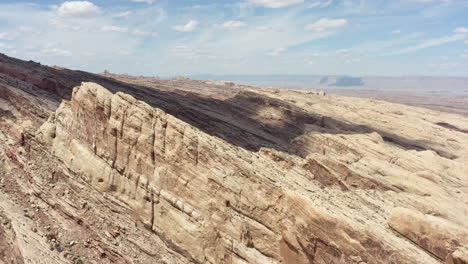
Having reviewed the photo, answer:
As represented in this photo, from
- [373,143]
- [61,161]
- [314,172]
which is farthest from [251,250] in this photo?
[373,143]

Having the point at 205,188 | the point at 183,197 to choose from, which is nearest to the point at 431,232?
the point at 205,188

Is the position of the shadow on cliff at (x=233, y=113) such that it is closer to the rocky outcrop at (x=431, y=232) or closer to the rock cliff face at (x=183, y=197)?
the rock cliff face at (x=183, y=197)

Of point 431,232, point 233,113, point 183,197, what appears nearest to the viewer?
point 431,232

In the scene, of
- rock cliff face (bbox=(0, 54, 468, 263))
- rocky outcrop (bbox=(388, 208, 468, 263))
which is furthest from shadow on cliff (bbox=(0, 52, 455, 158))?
rocky outcrop (bbox=(388, 208, 468, 263))

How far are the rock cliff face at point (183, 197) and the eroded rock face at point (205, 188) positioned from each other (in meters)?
0.11

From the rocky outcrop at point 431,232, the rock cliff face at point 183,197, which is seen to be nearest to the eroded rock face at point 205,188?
the rock cliff face at point 183,197

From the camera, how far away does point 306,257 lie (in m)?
26.9

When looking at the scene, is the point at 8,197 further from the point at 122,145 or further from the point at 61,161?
the point at 122,145

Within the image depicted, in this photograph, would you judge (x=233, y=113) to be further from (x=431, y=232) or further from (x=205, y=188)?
(x=431, y=232)

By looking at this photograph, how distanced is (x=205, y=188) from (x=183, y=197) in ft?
9.78

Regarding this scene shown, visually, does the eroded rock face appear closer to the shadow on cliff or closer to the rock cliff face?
the rock cliff face

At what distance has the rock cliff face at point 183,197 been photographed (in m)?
25.6

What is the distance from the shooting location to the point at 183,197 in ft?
108

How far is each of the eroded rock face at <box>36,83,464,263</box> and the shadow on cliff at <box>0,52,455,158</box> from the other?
19.3 meters
